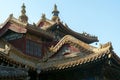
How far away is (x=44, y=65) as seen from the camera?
1830 cm

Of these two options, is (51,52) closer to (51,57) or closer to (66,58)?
(51,57)

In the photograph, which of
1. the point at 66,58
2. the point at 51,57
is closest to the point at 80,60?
the point at 66,58

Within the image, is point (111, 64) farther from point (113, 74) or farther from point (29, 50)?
point (29, 50)

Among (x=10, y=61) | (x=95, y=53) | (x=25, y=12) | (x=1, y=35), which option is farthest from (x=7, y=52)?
(x=25, y=12)

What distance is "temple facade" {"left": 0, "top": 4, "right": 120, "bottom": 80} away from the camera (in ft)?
51.3

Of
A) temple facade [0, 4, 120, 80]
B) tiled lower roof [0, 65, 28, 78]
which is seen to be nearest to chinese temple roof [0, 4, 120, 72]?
temple facade [0, 4, 120, 80]

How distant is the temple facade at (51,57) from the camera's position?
15.6m

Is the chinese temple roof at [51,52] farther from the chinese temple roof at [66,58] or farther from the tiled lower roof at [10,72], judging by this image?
the tiled lower roof at [10,72]

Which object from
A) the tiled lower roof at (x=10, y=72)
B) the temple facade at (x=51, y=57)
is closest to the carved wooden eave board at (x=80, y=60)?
the temple facade at (x=51, y=57)

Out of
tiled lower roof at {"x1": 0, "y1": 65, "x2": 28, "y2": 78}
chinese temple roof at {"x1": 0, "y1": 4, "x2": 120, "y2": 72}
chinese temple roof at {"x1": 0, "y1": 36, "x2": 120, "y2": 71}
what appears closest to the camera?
tiled lower roof at {"x1": 0, "y1": 65, "x2": 28, "y2": 78}

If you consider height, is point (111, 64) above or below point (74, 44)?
below

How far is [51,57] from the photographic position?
1948cm

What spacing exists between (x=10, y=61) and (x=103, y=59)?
4.92 metres

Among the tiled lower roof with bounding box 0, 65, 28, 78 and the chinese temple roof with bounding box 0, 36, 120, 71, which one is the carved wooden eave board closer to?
the chinese temple roof with bounding box 0, 36, 120, 71
